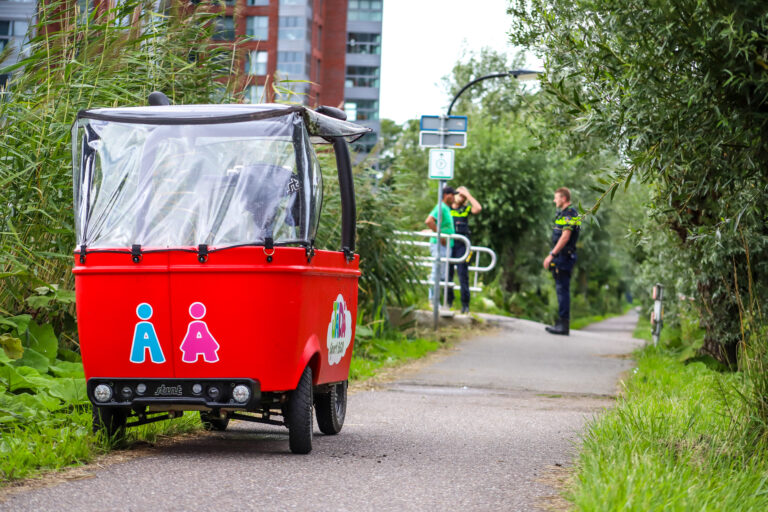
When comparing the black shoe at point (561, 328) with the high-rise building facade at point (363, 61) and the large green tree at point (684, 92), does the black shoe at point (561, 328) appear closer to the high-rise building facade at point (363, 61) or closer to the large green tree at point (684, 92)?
the large green tree at point (684, 92)

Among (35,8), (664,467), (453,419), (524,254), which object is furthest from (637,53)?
(524,254)

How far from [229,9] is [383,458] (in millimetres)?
5560

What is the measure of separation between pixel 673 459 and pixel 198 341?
248 cm

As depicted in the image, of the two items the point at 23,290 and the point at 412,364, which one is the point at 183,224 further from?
the point at 412,364

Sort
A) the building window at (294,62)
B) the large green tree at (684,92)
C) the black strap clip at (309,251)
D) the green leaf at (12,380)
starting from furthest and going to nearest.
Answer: the building window at (294,62) → the green leaf at (12,380) → the black strap clip at (309,251) → the large green tree at (684,92)

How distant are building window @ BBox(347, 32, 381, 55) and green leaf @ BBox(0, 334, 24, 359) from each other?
76.5m

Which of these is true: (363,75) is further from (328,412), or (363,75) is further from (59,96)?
(328,412)

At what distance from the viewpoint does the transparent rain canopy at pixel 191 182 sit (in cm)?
602

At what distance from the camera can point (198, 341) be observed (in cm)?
582

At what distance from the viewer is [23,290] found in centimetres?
764

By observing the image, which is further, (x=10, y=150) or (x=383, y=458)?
(x=10, y=150)

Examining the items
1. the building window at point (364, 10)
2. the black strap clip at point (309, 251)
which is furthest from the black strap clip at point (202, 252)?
the building window at point (364, 10)

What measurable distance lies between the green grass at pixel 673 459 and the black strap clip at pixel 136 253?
2.50m

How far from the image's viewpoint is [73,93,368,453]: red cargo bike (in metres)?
5.80
